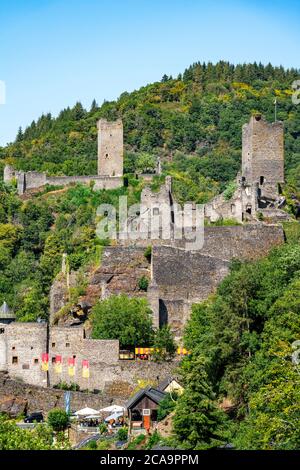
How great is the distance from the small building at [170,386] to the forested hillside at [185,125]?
128 ft

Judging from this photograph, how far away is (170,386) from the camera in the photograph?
52812 millimetres

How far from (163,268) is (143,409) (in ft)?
39.7

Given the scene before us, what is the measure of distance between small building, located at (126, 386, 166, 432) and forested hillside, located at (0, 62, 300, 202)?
4186cm

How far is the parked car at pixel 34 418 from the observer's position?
5250 cm

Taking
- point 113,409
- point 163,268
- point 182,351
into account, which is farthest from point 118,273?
point 113,409

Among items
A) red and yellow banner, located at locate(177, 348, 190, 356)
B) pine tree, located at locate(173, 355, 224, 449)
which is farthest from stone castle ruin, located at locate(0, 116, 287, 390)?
pine tree, located at locate(173, 355, 224, 449)

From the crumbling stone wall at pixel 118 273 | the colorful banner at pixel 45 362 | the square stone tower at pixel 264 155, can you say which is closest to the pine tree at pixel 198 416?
the colorful banner at pixel 45 362

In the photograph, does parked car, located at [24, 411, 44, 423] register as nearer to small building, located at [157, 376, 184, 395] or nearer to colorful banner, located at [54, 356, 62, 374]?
colorful banner, located at [54, 356, 62, 374]

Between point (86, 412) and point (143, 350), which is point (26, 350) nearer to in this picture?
point (86, 412)

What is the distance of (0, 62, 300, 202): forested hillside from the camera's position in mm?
101812

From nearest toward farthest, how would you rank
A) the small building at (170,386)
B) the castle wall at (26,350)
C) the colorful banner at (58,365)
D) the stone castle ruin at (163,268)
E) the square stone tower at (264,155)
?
the small building at (170,386) < the stone castle ruin at (163,268) < the colorful banner at (58,365) < the castle wall at (26,350) < the square stone tower at (264,155)

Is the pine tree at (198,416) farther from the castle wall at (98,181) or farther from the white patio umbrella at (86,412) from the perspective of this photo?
the castle wall at (98,181)
